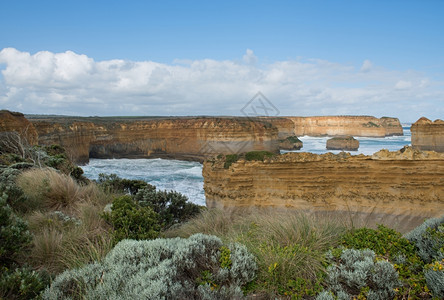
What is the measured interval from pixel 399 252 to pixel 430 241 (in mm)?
336

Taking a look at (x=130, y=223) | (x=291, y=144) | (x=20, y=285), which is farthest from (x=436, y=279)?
(x=291, y=144)

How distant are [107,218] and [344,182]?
9383mm

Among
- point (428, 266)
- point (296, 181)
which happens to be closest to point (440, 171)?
point (296, 181)

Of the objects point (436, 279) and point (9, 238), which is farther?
point (9, 238)

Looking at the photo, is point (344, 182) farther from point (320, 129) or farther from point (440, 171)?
point (320, 129)

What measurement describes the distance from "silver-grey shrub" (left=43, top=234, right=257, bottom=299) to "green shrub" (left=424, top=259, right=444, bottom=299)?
1.62 metres

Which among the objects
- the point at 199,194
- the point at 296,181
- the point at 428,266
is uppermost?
the point at 428,266

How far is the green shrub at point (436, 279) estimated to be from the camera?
246 cm

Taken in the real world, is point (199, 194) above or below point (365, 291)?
below

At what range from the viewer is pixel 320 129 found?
281 ft

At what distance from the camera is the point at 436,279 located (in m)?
2.52

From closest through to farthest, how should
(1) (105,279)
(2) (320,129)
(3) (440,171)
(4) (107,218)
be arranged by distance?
1. (1) (105,279)
2. (4) (107,218)
3. (3) (440,171)
4. (2) (320,129)

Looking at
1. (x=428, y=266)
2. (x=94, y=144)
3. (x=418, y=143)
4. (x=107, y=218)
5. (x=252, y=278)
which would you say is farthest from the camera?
(x=94, y=144)

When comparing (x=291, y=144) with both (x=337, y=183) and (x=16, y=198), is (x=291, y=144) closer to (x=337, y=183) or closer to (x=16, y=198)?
(x=337, y=183)
